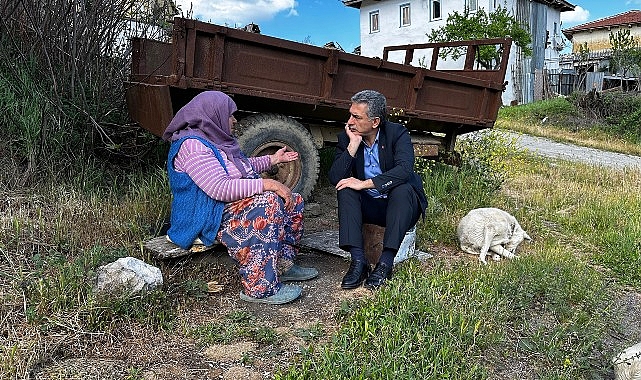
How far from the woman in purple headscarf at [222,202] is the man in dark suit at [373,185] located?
0.47 m

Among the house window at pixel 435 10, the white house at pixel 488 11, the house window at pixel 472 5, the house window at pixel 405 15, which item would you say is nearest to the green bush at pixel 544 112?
the white house at pixel 488 11

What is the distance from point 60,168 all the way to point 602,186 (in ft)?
23.0

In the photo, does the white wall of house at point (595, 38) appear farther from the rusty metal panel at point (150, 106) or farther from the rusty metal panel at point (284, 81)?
the rusty metal panel at point (150, 106)

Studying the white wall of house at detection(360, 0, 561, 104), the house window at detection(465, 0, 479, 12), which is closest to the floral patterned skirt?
the white wall of house at detection(360, 0, 561, 104)

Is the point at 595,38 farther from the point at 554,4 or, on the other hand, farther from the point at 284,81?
the point at 284,81

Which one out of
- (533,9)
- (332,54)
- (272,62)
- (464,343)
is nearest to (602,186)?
(332,54)

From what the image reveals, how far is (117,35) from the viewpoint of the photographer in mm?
5777

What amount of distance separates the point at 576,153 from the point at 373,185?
11253 millimetres

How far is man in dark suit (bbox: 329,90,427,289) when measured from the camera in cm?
404

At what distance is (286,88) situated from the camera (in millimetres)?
5312

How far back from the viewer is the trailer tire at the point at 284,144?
210 inches

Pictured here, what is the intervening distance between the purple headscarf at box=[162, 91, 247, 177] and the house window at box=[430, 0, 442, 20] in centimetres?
2435

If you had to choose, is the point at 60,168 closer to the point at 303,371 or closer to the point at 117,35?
the point at 117,35

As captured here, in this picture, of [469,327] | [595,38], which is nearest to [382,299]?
[469,327]
